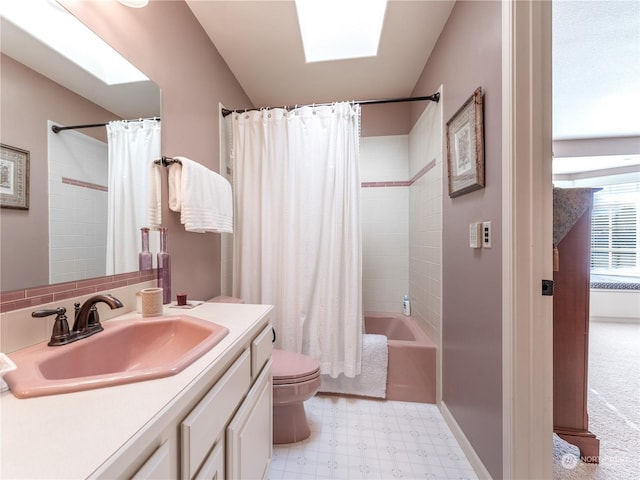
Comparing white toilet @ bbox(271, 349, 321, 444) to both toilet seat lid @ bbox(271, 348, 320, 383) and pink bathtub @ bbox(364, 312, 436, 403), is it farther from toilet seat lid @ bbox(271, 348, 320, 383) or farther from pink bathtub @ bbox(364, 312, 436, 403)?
pink bathtub @ bbox(364, 312, 436, 403)

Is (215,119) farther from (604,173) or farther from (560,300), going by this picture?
(604,173)

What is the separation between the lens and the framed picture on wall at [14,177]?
712mm

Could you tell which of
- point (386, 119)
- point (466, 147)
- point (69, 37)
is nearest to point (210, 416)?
point (69, 37)

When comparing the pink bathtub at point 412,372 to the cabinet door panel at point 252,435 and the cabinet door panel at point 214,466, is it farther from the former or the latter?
the cabinet door panel at point 214,466

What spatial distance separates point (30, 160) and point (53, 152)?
0.07m

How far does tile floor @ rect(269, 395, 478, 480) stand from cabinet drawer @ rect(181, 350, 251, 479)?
2.59 feet

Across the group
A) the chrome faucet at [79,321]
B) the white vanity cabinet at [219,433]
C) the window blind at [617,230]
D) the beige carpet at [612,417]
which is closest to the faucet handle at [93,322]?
the chrome faucet at [79,321]

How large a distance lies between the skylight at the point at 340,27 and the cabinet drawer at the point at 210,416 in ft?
6.31

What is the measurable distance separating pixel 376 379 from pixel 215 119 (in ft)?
7.01

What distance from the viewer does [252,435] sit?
3.07 ft

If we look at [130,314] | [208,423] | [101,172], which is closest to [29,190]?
[101,172]

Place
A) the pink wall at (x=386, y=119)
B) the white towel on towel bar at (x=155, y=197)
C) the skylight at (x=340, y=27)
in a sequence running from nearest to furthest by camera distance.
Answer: the white towel on towel bar at (x=155, y=197)
the skylight at (x=340, y=27)
the pink wall at (x=386, y=119)

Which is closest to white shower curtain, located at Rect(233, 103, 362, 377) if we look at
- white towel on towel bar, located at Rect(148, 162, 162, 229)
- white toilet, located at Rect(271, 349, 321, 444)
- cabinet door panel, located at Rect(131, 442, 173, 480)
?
white toilet, located at Rect(271, 349, 321, 444)

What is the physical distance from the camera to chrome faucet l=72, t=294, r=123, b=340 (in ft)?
2.62
